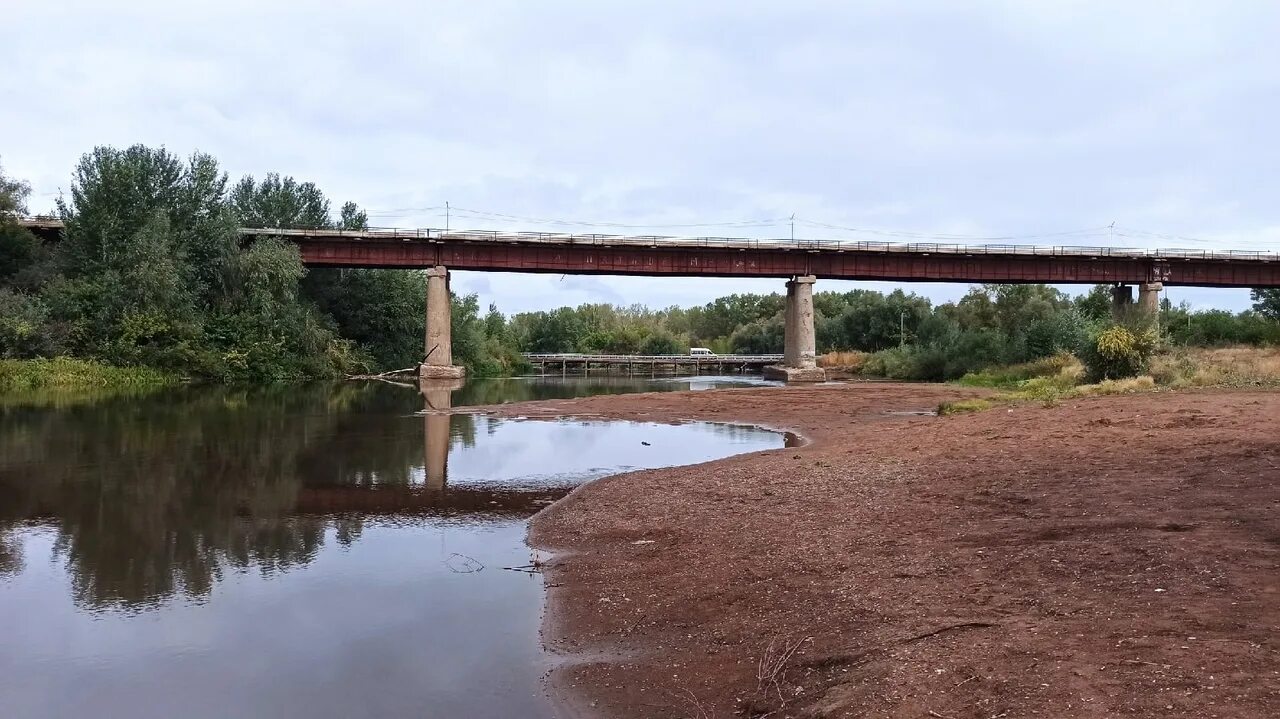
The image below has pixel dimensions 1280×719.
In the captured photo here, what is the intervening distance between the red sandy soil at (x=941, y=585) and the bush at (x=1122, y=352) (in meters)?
19.7

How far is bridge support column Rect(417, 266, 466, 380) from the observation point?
6681 cm

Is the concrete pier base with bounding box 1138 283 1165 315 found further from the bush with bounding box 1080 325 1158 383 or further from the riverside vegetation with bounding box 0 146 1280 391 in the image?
the bush with bounding box 1080 325 1158 383

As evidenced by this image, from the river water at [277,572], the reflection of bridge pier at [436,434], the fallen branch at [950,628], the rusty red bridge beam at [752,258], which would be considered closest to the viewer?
the fallen branch at [950,628]

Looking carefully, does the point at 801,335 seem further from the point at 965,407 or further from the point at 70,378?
the point at 70,378

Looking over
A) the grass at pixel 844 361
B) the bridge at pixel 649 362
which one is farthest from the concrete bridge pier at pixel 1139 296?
the bridge at pixel 649 362

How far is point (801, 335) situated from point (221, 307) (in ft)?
149

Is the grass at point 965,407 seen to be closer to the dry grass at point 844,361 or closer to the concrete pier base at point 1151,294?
the concrete pier base at point 1151,294

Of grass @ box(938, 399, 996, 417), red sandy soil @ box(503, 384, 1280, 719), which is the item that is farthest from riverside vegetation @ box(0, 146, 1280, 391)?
red sandy soil @ box(503, 384, 1280, 719)

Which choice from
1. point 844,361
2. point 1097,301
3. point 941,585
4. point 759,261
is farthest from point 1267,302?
point 941,585

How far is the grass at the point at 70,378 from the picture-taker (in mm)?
45562

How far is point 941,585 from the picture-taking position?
8070 mm

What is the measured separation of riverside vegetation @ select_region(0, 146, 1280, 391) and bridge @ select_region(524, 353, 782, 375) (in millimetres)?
31395

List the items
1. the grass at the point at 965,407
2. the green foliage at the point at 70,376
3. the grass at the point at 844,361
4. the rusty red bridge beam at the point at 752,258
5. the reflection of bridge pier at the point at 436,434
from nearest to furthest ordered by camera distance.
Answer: the reflection of bridge pier at the point at 436,434 → the grass at the point at 965,407 → the green foliage at the point at 70,376 → the rusty red bridge beam at the point at 752,258 → the grass at the point at 844,361

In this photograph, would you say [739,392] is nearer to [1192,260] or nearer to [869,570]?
[869,570]
